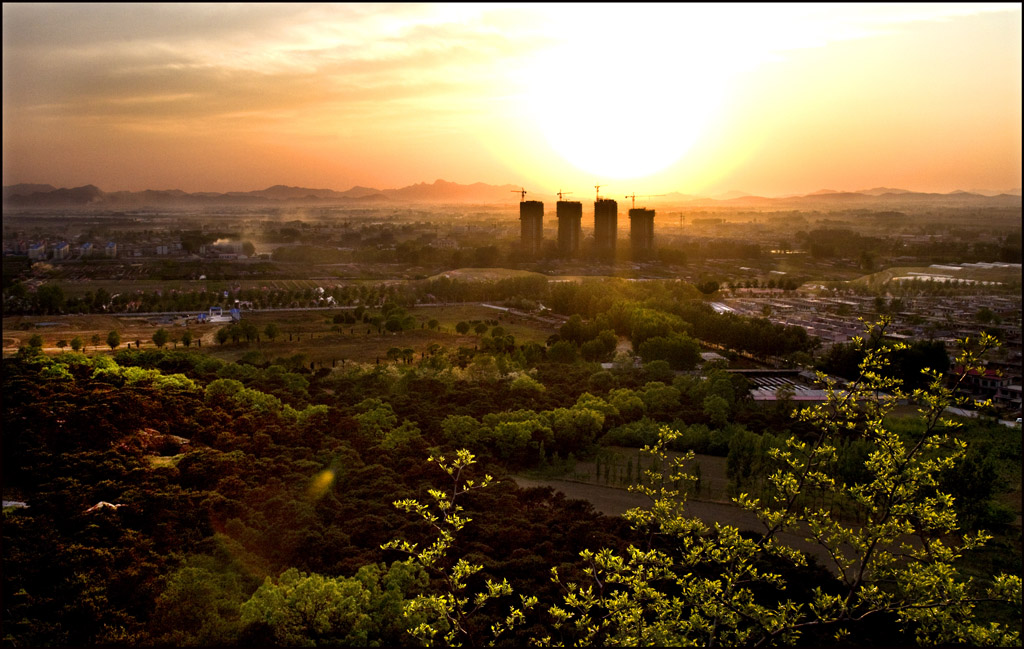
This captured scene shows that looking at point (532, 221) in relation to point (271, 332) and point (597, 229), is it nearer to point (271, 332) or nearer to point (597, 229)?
point (597, 229)

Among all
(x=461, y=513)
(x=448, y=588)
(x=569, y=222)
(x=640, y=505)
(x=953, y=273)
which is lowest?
(x=640, y=505)

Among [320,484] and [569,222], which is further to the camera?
[569,222]

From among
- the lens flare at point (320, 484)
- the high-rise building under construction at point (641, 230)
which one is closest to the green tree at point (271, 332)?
the lens flare at point (320, 484)

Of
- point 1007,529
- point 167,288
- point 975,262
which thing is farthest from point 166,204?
point 1007,529

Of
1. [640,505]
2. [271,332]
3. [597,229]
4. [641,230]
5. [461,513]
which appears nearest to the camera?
[461,513]

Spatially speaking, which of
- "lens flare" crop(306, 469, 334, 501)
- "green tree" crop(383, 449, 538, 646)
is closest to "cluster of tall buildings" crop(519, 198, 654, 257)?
"lens flare" crop(306, 469, 334, 501)

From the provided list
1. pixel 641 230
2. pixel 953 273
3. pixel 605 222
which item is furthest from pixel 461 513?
pixel 605 222

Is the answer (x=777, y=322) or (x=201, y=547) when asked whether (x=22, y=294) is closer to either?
(x=201, y=547)
